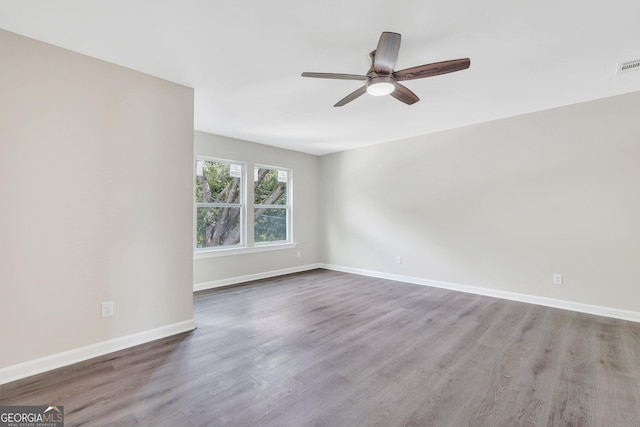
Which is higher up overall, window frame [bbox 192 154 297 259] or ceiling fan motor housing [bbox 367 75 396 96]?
ceiling fan motor housing [bbox 367 75 396 96]

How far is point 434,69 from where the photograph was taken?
6.61 feet

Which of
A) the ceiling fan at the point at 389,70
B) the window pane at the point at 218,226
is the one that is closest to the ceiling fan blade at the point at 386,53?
the ceiling fan at the point at 389,70

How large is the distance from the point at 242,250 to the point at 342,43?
3700mm

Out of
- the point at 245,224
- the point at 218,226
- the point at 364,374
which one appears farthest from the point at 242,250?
the point at 364,374

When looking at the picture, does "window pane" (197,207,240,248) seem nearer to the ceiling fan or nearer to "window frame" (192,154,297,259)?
"window frame" (192,154,297,259)

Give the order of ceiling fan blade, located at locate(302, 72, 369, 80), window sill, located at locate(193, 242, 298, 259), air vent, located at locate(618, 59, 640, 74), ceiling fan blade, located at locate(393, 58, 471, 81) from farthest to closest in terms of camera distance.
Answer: window sill, located at locate(193, 242, 298, 259)
air vent, located at locate(618, 59, 640, 74)
ceiling fan blade, located at locate(302, 72, 369, 80)
ceiling fan blade, located at locate(393, 58, 471, 81)

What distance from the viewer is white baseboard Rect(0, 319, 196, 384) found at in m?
1.97

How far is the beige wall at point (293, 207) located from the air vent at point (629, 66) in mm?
4643

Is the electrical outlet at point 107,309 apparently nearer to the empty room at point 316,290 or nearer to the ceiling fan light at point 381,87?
the empty room at point 316,290

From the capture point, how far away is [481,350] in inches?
94.8

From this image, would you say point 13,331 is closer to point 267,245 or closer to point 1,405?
point 1,405

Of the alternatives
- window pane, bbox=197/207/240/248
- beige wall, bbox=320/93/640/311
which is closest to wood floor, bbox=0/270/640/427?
beige wall, bbox=320/93/640/311

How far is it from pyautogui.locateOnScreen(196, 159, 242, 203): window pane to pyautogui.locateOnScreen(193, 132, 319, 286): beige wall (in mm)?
187

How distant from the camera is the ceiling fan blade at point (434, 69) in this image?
1917 mm
